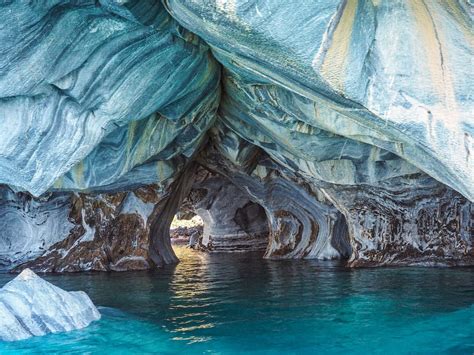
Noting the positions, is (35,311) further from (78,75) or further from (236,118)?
(236,118)

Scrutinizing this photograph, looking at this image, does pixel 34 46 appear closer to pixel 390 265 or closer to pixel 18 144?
pixel 18 144

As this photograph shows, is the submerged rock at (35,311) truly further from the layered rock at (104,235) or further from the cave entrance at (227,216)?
the cave entrance at (227,216)

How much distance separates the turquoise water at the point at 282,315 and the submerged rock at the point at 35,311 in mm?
261

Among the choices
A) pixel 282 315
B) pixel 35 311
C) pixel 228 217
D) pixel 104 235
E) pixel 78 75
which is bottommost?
pixel 282 315

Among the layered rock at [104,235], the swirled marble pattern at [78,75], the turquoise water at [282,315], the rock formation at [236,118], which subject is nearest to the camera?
the rock formation at [236,118]

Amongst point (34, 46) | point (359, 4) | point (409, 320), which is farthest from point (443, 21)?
point (34, 46)

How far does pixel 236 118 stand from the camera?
14.4 metres

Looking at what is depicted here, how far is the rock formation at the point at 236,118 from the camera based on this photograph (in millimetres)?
6211

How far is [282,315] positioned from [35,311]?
4028mm

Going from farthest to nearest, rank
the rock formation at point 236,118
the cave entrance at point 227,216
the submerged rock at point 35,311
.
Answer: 1. the cave entrance at point 227,216
2. the submerged rock at point 35,311
3. the rock formation at point 236,118

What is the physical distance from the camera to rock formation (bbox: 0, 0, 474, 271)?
621 cm

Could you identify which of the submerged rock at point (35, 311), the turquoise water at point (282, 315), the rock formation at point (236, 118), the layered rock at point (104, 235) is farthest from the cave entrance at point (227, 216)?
the submerged rock at point (35, 311)

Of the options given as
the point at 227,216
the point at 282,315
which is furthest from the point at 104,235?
the point at 282,315

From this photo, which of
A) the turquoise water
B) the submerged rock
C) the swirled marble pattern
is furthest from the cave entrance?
the submerged rock
